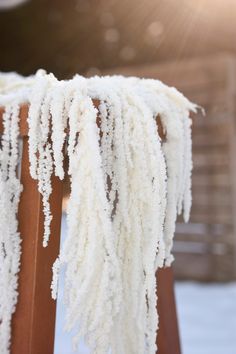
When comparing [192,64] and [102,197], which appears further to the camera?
[192,64]

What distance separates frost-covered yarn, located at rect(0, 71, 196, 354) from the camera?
0.73m

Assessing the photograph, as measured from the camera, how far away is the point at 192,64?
2.92 metres

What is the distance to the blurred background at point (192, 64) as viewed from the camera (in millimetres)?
2727

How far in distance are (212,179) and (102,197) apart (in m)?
2.16

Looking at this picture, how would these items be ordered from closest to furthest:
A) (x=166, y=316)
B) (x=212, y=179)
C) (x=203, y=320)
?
(x=166, y=316), (x=203, y=320), (x=212, y=179)

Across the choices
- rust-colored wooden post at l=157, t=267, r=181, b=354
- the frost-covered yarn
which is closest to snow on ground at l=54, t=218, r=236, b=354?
rust-colored wooden post at l=157, t=267, r=181, b=354

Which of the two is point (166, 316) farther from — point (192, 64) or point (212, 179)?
point (192, 64)

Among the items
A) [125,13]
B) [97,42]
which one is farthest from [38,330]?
[97,42]

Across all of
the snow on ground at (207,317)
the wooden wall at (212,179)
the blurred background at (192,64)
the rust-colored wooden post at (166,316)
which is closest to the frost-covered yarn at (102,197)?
the rust-colored wooden post at (166,316)

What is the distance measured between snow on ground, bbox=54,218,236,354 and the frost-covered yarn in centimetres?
40

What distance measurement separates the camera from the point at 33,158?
78 cm

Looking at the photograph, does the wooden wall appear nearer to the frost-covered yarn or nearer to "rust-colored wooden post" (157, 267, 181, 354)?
"rust-colored wooden post" (157, 267, 181, 354)

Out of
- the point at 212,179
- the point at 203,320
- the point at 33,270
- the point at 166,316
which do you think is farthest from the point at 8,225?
the point at 212,179

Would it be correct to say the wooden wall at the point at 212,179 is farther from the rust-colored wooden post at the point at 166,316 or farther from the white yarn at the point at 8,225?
the white yarn at the point at 8,225
